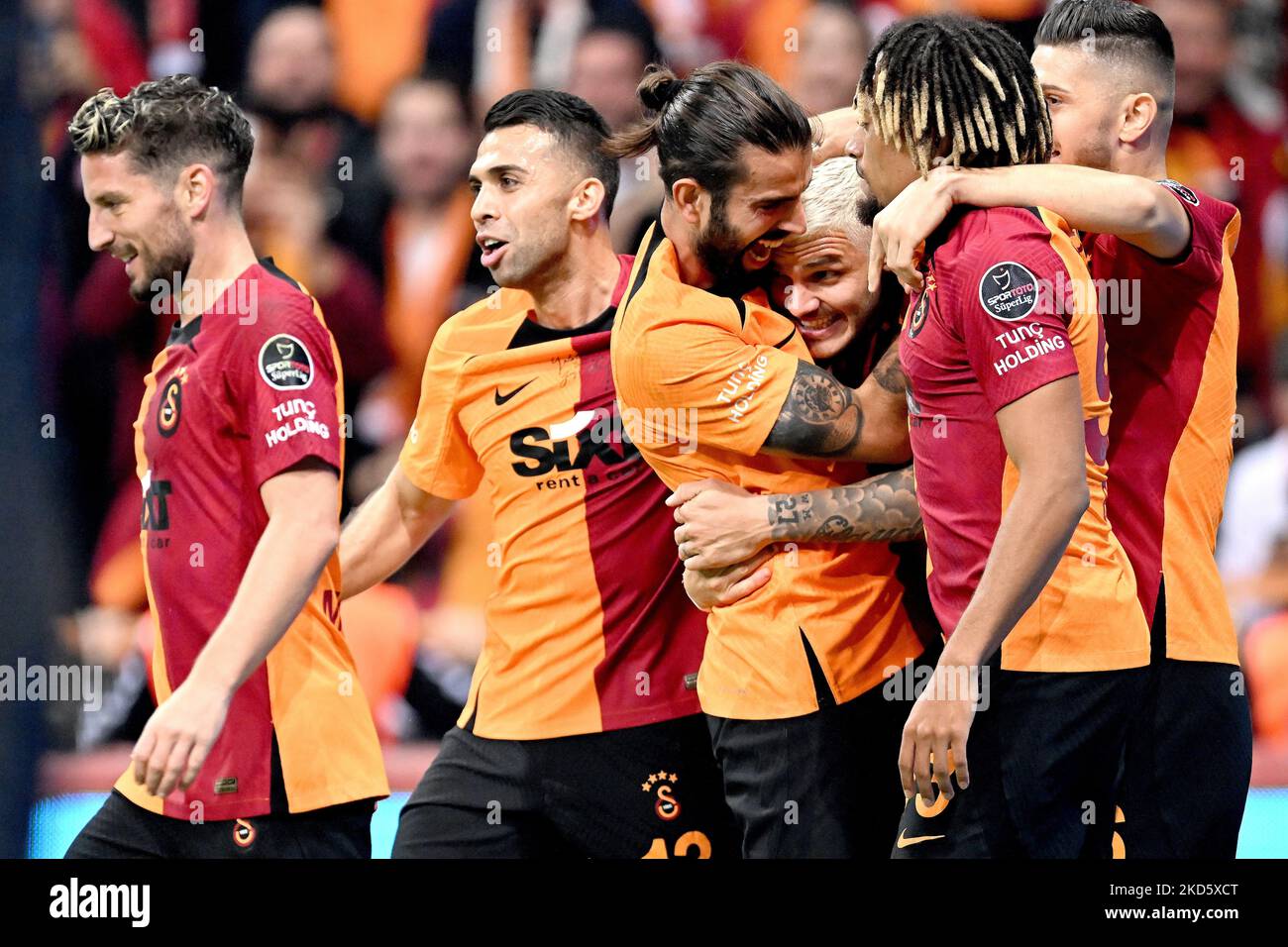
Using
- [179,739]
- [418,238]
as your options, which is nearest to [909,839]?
[179,739]

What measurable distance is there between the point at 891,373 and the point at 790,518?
0.37 m

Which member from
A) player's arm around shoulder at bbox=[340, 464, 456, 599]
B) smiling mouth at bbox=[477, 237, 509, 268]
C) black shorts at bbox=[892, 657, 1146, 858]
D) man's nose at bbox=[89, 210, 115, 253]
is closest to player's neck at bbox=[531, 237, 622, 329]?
smiling mouth at bbox=[477, 237, 509, 268]

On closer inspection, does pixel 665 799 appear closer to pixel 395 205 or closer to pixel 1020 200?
pixel 1020 200

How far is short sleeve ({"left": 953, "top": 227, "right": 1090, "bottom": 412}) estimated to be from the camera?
9.46 ft

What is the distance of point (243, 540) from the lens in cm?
357

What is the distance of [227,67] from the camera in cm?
667

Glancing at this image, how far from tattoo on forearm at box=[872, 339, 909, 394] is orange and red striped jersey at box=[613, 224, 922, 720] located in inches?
6.7

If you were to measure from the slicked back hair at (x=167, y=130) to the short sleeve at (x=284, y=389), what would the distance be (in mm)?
418

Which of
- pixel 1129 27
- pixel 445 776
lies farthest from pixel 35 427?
pixel 1129 27

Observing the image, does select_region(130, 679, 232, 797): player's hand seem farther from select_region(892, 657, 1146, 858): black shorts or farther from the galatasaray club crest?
select_region(892, 657, 1146, 858): black shorts

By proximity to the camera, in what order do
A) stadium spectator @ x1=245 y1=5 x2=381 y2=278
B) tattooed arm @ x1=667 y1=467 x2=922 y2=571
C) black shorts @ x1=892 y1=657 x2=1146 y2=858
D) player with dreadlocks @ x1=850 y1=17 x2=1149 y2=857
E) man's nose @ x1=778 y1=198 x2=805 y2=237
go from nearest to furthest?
player with dreadlocks @ x1=850 y1=17 x2=1149 y2=857, black shorts @ x1=892 y1=657 x2=1146 y2=858, tattooed arm @ x1=667 y1=467 x2=922 y2=571, man's nose @ x1=778 y1=198 x2=805 y2=237, stadium spectator @ x1=245 y1=5 x2=381 y2=278
